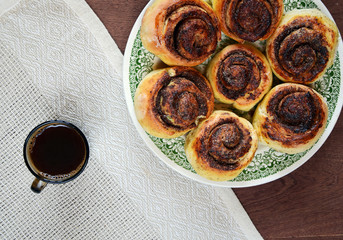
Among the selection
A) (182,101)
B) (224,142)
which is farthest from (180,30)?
(224,142)

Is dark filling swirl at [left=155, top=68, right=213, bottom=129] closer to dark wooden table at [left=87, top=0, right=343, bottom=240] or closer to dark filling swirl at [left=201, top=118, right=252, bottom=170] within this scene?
dark filling swirl at [left=201, top=118, right=252, bottom=170]

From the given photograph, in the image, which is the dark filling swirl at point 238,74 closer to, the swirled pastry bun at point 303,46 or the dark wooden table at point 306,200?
the swirled pastry bun at point 303,46

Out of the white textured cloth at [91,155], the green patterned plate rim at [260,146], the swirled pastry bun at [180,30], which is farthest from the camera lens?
the white textured cloth at [91,155]

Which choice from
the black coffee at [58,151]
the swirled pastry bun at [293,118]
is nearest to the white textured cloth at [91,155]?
the black coffee at [58,151]

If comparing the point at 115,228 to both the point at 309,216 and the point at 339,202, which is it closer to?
the point at 309,216

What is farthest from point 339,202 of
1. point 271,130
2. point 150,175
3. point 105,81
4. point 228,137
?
point 105,81

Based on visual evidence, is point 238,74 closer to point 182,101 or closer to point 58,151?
point 182,101

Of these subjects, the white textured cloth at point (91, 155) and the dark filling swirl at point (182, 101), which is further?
the white textured cloth at point (91, 155)
